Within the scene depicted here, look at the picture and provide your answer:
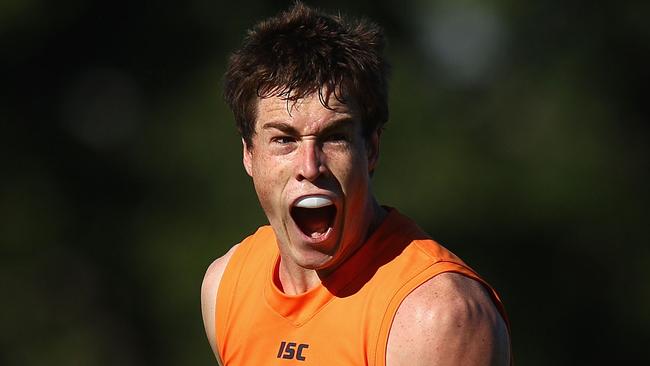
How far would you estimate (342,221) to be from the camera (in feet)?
11.6

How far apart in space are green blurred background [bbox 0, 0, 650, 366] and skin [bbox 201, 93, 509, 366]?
627cm

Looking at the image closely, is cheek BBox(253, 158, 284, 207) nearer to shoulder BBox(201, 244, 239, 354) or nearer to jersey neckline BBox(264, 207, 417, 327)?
jersey neckline BBox(264, 207, 417, 327)

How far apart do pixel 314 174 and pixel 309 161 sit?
0.13 feet

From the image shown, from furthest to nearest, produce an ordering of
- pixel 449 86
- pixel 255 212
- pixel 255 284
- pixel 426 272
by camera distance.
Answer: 1. pixel 449 86
2. pixel 255 212
3. pixel 255 284
4. pixel 426 272

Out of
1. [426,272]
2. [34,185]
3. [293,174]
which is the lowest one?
[34,185]

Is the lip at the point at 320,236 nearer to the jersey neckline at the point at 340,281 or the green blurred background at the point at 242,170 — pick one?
the jersey neckline at the point at 340,281

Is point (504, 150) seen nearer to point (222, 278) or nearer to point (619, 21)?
point (619, 21)

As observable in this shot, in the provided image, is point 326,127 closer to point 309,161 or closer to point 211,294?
point 309,161

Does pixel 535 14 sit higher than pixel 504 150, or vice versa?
pixel 535 14

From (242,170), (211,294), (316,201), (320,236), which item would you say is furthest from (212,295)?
(242,170)

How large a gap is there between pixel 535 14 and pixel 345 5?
1.85m

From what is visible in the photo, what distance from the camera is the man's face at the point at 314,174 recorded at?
11.3ft

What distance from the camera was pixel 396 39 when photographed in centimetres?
1126

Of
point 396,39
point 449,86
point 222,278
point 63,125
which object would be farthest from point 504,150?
point 222,278
